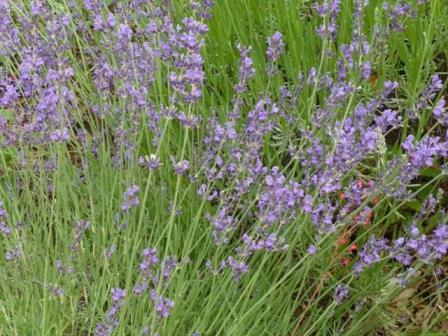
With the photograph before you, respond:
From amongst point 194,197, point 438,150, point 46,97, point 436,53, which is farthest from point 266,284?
point 436,53

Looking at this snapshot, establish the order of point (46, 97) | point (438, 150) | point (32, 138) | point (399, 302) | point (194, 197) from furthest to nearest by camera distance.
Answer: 1. point (399, 302)
2. point (194, 197)
3. point (32, 138)
4. point (46, 97)
5. point (438, 150)


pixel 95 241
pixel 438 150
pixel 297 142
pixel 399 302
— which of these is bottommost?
pixel 399 302

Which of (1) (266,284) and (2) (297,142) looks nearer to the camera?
(1) (266,284)

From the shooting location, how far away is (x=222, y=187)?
88.7 inches

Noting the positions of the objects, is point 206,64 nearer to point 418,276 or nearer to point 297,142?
point 297,142

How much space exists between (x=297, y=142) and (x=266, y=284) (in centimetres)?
80

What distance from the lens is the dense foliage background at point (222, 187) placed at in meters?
1.70

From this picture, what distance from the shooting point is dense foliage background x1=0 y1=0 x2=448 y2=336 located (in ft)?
5.59

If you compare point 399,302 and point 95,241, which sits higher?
point 95,241

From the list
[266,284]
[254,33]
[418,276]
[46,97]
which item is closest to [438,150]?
[266,284]

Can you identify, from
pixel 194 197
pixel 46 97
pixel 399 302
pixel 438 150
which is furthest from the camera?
pixel 399 302

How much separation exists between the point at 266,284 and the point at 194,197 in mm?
383

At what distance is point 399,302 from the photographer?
236 cm

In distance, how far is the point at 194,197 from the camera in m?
2.19
